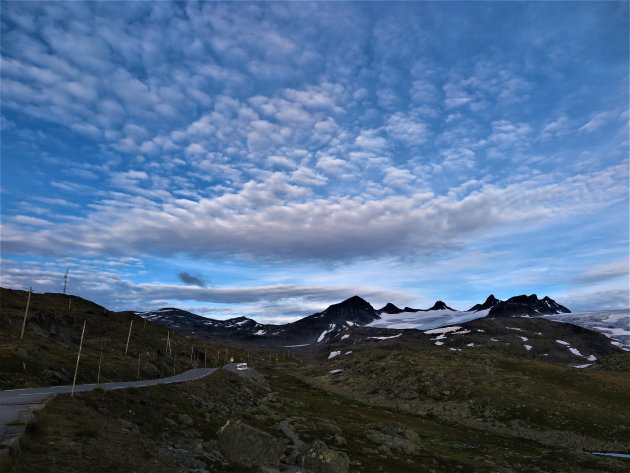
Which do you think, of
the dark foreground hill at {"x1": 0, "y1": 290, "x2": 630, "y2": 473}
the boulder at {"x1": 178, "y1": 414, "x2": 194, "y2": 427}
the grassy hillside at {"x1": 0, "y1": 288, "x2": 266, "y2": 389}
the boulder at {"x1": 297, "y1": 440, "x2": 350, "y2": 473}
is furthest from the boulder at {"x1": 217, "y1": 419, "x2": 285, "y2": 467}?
the grassy hillside at {"x1": 0, "y1": 288, "x2": 266, "y2": 389}

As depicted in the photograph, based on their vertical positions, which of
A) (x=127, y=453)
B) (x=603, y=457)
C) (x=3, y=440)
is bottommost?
(x=603, y=457)

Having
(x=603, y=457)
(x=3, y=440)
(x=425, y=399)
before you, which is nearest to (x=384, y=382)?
(x=425, y=399)

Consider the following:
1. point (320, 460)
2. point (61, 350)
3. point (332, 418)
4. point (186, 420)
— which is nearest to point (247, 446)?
point (320, 460)

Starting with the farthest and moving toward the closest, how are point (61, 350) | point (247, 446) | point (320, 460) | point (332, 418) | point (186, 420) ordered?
1. point (61, 350)
2. point (332, 418)
3. point (186, 420)
4. point (320, 460)
5. point (247, 446)

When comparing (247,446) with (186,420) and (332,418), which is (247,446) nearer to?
(186,420)

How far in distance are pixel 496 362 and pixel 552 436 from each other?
2308 inches

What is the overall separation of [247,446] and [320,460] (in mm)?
7012

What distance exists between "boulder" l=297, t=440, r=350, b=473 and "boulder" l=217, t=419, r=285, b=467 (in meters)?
2.46

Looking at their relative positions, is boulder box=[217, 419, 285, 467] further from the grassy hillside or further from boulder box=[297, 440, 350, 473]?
the grassy hillside

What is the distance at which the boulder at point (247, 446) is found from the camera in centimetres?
3512

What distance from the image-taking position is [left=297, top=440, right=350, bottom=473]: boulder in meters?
37.5

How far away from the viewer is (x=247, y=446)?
36188 millimetres

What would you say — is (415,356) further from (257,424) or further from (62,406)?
(62,406)

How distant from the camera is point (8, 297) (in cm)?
13312
